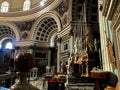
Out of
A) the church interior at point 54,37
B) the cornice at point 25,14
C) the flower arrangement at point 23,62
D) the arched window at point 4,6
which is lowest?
the flower arrangement at point 23,62

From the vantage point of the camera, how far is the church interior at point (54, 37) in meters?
8.90

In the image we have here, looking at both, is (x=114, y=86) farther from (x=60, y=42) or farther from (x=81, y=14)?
(x=60, y=42)

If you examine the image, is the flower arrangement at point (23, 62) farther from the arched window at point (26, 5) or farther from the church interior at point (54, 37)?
the arched window at point (26, 5)

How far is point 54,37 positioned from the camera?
66.0ft

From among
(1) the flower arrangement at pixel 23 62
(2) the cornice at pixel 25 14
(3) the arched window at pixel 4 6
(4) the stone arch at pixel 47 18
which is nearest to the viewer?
(1) the flower arrangement at pixel 23 62

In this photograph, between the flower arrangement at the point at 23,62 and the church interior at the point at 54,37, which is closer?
the flower arrangement at the point at 23,62

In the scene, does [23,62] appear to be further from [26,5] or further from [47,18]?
[26,5]

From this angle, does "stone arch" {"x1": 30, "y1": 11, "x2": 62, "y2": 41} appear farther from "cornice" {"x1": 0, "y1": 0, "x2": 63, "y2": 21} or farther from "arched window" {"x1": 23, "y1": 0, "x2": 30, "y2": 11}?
"arched window" {"x1": 23, "y1": 0, "x2": 30, "y2": 11}

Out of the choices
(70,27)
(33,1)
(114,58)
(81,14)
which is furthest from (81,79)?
(33,1)

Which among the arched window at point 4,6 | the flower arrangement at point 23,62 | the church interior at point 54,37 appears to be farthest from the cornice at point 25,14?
the flower arrangement at point 23,62

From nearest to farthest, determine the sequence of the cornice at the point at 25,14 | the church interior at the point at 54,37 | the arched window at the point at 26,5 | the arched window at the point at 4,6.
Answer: the church interior at the point at 54,37
the cornice at the point at 25,14
the arched window at the point at 26,5
the arched window at the point at 4,6

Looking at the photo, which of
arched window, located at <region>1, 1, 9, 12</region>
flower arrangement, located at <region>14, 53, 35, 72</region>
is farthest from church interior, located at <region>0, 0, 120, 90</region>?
flower arrangement, located at <region>14, 53, 35, 72</region>

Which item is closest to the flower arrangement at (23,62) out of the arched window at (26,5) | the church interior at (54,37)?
the church interior at (54,37)

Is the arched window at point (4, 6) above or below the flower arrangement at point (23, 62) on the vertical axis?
above
